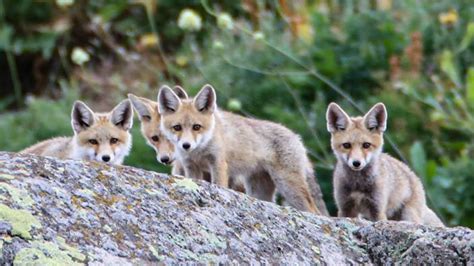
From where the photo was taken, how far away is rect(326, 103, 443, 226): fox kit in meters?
9.29

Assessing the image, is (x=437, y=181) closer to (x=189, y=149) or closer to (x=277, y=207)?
(x=189, y=149)

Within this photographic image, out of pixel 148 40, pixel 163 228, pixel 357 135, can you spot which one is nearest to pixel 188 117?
pixel 357 135

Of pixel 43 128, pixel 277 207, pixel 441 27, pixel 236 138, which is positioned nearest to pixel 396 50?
pixel 441 27

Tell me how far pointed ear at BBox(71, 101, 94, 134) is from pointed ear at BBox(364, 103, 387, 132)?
2491 millimetres

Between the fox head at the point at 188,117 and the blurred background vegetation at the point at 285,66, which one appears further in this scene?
the blurred background vegetation at the point at 285,66

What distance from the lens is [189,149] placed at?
931cm

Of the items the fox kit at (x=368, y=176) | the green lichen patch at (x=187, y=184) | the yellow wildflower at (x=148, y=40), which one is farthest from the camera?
the yellow wildflower at (x=148, y=40)

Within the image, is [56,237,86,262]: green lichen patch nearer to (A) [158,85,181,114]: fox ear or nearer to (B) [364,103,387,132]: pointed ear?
(A) [158,85,181,114]: fox ear

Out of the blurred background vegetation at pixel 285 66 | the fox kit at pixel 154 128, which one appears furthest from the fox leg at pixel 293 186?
the blurred background vegetation at pixel 285 66

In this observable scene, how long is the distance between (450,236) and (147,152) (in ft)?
29.5

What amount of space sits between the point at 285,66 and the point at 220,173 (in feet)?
23.5

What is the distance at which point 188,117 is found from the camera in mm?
9594

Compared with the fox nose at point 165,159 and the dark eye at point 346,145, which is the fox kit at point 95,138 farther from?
the dark eye at point 346,145

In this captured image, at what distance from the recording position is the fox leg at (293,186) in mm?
9578
